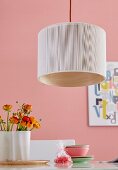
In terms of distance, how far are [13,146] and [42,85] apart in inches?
73.0

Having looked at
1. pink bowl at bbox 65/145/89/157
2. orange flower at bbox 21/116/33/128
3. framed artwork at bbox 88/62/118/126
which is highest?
framed artwork at bbox 88/62/118/126

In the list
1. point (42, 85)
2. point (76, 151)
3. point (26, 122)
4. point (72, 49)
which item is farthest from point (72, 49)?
point (42, 85)

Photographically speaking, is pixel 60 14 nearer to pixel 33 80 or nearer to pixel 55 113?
pixel 33 80

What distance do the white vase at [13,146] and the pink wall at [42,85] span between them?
1.70 metres

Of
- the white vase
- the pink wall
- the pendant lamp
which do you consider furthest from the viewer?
the pink wall

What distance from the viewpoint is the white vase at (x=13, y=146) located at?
5.92ft

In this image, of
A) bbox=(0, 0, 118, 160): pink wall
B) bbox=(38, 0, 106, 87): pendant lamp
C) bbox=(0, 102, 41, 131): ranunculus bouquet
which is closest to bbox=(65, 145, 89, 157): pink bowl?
bbox=(0, 102, 41, 131): ranunculus bouquet

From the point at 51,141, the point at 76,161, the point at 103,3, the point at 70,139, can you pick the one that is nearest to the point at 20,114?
the point at 76,161

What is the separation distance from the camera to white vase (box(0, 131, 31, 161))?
71.1 inches

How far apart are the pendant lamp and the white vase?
369mm

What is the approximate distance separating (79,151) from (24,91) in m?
1.65

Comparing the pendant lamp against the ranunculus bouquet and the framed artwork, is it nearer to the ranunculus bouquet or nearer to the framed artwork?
the ranunculus bouquet

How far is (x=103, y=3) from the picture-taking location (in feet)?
→ 12.8

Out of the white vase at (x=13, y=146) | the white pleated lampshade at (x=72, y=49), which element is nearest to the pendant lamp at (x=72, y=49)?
the white pleated lampshade at (x=72, y=49)
